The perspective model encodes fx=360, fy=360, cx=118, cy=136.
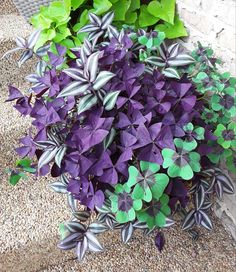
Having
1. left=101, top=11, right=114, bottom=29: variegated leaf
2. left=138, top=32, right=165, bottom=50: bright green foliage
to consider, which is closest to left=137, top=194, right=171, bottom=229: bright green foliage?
left=138, top=32, right=165, bottom=50: bright green foliage

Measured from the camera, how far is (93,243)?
3.94 feet

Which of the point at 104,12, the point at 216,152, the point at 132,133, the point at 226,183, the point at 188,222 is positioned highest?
the point at 104,12

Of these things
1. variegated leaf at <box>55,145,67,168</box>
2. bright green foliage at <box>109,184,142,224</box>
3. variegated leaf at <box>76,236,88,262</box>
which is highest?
variegated leaf at <box>55,145,67,168</box>

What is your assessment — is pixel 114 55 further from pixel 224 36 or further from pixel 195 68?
pixel 224 36

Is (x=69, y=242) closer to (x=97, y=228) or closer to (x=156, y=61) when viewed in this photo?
(x=97, y=228)

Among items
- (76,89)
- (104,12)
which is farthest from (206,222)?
(104,12)

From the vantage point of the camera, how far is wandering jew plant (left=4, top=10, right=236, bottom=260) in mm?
1143

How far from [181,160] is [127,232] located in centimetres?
35

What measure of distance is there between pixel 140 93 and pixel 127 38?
22 centimetres

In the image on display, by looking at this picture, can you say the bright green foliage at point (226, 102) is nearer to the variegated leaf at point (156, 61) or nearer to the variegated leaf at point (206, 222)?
the variegated leaf at point (156, 61)

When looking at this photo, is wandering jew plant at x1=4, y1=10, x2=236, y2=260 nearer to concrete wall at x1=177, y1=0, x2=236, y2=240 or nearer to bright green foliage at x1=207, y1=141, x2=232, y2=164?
bright green foliage at x1=207, y1=141, x2=232, y2=164

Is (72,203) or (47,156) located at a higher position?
(47,156)

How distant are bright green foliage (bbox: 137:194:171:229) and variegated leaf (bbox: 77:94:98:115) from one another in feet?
1.27

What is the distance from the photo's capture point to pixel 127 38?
131 cm
